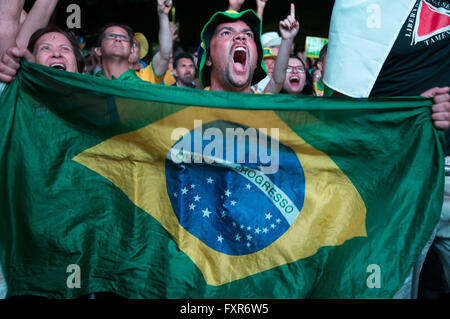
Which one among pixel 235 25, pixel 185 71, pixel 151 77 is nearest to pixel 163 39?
pixel 151 77

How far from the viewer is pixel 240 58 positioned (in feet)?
10.8

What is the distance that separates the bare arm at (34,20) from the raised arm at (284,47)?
5.23 ft

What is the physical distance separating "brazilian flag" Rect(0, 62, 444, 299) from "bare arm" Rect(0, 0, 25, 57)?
0.24 meters

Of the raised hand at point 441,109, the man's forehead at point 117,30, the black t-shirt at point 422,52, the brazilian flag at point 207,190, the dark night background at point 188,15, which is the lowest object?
the brazilian flag at point 207,190

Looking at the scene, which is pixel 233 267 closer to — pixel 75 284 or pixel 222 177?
pixel 222 177

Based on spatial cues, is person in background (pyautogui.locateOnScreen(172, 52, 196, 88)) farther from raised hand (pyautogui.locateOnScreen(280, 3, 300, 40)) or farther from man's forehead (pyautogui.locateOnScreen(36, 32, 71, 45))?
man's forehead (pyautogui.locateOnScreen(36, 32, 71, 45))

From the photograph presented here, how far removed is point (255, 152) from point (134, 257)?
2.87ft

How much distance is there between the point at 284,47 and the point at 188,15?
9.94 meters

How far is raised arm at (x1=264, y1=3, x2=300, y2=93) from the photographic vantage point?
3.24m

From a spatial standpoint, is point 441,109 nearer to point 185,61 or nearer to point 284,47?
point 284,47

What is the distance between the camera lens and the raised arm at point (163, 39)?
3.63 meters

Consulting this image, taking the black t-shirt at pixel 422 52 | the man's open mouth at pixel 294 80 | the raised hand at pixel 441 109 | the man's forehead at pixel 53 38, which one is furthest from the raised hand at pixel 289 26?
the man's forehead at pixel 53 38

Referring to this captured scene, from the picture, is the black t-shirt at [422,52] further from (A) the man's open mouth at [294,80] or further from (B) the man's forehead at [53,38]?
(B) the man's forehead at [53,38]

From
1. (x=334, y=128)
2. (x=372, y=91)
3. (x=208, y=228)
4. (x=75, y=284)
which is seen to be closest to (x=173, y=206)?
(x=208, y=228)
